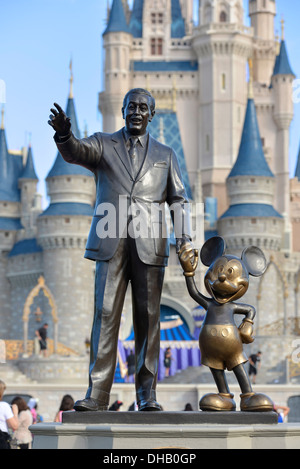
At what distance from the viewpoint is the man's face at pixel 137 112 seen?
711cm

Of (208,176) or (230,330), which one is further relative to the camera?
(208,176)

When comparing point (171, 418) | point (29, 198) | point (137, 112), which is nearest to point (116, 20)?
point (29, 198)

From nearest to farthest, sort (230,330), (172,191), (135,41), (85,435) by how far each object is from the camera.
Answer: (85,435), (230,330), (172,191), (135,41)

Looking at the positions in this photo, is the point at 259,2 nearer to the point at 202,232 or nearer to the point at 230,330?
the point at 202,232

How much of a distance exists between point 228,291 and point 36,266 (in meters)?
A: 41.5

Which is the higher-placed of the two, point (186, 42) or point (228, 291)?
point (186, 42)

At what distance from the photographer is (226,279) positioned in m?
6.78

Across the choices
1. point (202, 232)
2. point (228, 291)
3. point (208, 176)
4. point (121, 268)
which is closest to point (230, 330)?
point (228, 291)

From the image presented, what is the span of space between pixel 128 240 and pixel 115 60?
4905 cm

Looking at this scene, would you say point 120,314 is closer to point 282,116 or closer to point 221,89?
point 221,89

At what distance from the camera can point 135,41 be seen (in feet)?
190

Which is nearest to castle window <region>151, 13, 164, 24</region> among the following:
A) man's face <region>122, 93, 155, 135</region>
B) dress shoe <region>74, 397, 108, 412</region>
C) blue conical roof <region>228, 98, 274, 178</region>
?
blue conical roof <region>228, 98, 274, 178</region>

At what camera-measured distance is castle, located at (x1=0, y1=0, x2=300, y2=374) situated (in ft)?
153

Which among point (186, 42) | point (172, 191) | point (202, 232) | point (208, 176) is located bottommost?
point (172, 191)
